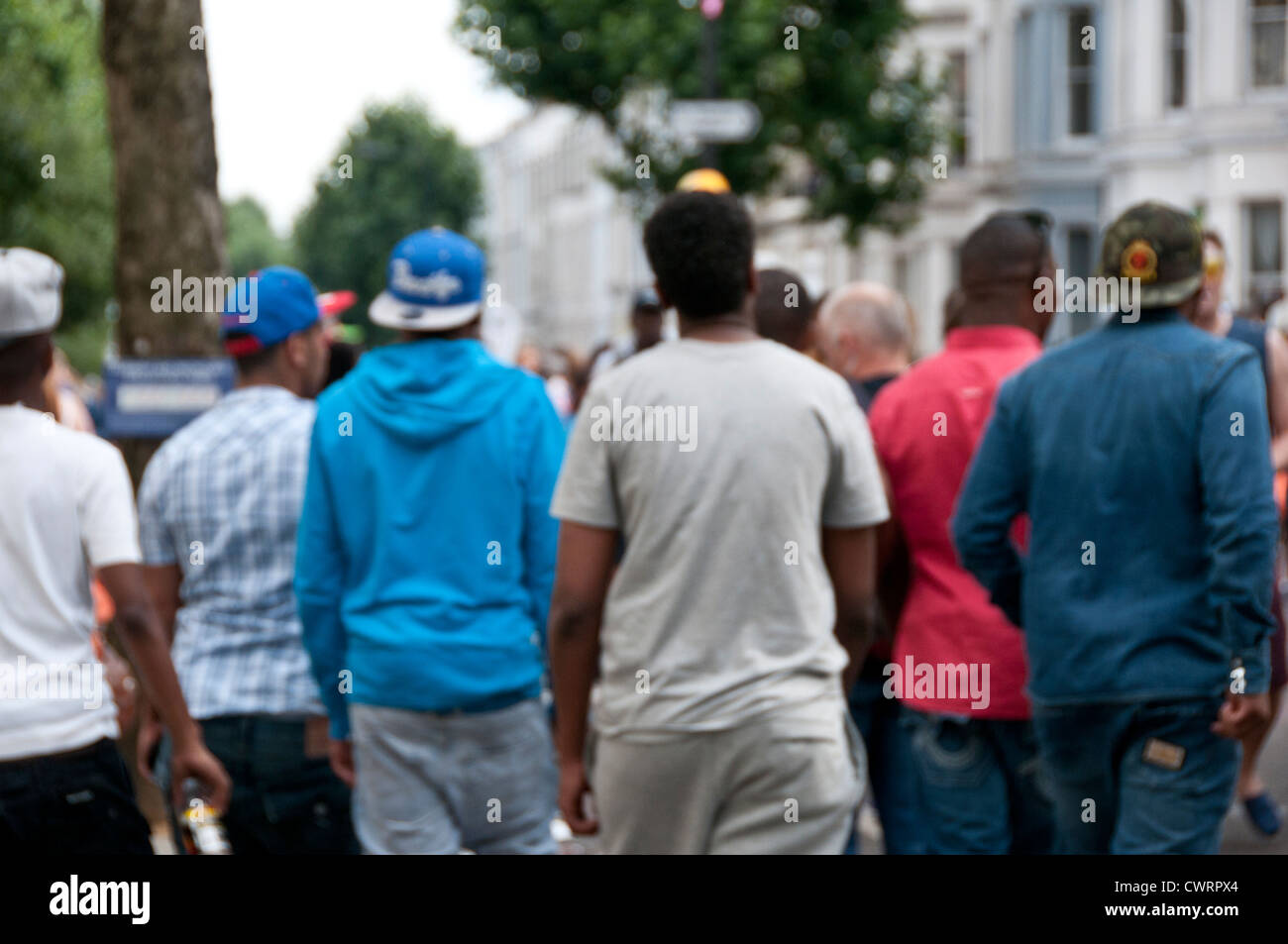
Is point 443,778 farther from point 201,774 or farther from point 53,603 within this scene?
point 53,603

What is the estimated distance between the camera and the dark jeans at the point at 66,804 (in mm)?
3594

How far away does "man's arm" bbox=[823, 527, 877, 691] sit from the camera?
3906mm

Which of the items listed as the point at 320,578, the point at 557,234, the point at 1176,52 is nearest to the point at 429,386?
the point at 320,578

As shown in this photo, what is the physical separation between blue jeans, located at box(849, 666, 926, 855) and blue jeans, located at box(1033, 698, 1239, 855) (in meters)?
1.37

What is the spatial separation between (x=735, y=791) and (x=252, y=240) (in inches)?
5626

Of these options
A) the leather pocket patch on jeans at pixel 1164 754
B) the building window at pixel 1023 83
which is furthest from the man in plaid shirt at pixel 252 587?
the building window at pixel 1023 83

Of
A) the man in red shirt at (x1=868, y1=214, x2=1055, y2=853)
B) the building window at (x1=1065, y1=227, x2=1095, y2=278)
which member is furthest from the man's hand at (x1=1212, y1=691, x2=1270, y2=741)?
the building window at (x1=1065, y1=227, x2=1095, y2=278)

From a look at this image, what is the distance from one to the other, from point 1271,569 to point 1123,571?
1.06ft

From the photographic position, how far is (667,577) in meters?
3.71

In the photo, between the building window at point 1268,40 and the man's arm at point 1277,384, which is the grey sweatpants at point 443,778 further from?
the building window at point 1268,40

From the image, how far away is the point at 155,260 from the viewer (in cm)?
781

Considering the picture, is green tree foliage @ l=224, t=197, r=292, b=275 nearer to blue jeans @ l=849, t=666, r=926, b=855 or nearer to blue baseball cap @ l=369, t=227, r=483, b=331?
blue jeans @ l=849, t=666, r=926, b=855

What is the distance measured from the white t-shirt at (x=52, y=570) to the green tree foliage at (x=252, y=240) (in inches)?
4254

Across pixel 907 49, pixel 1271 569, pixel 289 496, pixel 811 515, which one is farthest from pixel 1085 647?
pixel 907 49
